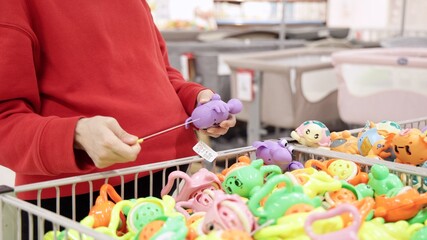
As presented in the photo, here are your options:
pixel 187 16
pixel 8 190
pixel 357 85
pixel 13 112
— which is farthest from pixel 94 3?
pixel 187 16

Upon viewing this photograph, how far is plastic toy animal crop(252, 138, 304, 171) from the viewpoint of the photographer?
92 cm

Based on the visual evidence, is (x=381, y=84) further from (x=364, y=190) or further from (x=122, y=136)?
(x=122, y=136)

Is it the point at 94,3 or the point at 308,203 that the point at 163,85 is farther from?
the point at 308,203

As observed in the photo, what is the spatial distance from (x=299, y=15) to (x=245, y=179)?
193 inches

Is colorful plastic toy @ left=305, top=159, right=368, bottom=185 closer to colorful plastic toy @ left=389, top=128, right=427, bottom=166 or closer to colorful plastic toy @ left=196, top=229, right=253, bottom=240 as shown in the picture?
colorful plastic toy @ left=389, top=128, right=427, bottom=166

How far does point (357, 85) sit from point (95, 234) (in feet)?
5.77

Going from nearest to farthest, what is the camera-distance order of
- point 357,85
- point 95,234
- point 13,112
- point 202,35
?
1. point 95,234
2. point 13,112
3. point 357,85
4. point 202,35

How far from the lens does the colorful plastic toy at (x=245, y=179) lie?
782mm

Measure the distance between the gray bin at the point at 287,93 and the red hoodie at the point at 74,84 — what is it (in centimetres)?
142

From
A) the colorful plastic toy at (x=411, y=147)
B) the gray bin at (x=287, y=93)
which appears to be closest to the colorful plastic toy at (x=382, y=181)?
the colorful plastic toy at (x=411, y=147)

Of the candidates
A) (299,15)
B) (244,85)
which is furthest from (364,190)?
(299,15)

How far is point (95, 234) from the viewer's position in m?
0.55

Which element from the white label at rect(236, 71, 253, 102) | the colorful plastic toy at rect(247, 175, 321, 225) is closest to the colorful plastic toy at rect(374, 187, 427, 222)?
the colorful plastic toy at rect(247, 175, 321, 225)

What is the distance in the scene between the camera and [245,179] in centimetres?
78
